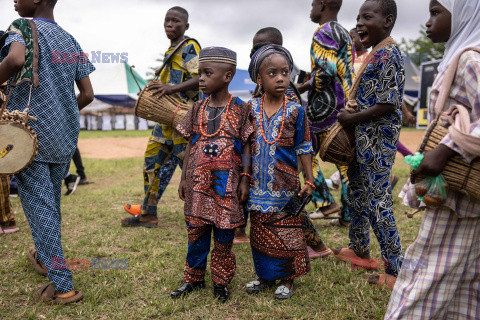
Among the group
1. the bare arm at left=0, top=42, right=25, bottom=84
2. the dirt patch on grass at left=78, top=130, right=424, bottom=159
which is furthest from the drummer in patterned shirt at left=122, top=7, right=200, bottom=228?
the dirt patch on grass at left=78, top=130, right=424, bottom=159

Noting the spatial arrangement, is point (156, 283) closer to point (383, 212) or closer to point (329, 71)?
point (383, 212)

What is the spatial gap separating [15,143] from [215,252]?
1543mm

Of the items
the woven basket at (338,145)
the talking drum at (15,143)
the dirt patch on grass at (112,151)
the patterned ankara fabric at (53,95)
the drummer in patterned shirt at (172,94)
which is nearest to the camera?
the talking drum at (15,143)

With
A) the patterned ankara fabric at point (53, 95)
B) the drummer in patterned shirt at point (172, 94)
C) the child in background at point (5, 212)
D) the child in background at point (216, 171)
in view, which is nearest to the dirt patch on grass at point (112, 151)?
the child in background at point (5, 212)

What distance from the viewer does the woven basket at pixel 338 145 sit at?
329cm

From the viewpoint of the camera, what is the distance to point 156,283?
10.9ft

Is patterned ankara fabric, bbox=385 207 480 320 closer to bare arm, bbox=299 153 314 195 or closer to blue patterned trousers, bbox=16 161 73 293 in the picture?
bare arm, bbox=299 153 314 195

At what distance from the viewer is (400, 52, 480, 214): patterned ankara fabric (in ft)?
6.31

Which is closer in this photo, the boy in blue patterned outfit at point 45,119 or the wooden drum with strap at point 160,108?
the boy in blue patterned outfit at point 45,119

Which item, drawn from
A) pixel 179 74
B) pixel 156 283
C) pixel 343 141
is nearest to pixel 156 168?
pixel 179 74

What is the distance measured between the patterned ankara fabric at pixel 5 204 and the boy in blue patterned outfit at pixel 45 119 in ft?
6.40

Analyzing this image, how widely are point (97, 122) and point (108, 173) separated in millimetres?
22451

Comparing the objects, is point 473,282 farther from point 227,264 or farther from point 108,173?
point 108,173

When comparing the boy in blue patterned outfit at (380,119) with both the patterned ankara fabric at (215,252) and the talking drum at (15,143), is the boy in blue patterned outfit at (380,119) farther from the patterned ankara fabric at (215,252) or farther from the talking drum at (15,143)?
the talking drum at (15,143)
